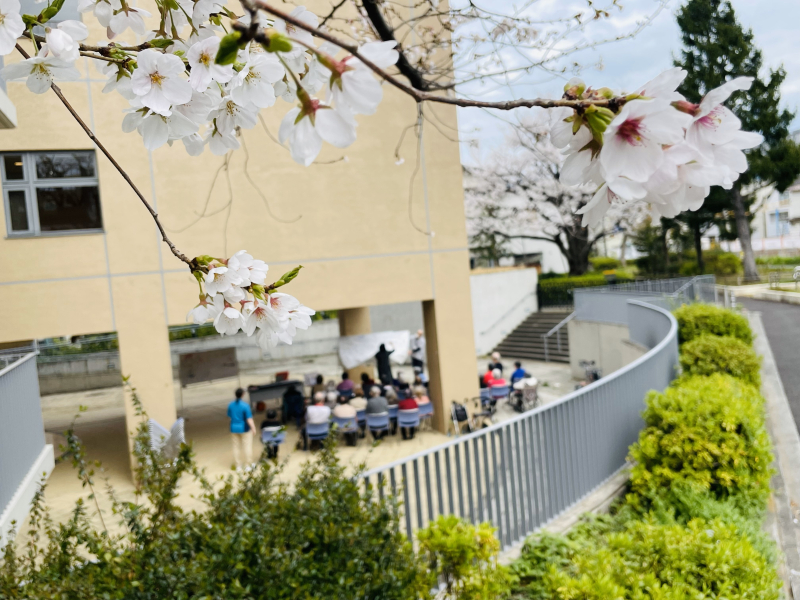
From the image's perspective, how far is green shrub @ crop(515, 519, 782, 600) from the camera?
3.55 meters

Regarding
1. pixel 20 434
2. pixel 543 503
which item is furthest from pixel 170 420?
pixel 543 503

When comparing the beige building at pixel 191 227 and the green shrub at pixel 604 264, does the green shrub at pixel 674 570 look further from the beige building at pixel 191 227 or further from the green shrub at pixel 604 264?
the green shrub at pixel 604 264

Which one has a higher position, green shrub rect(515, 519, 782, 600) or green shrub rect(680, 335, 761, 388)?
green shrub rect(680, 335, 761, 388)

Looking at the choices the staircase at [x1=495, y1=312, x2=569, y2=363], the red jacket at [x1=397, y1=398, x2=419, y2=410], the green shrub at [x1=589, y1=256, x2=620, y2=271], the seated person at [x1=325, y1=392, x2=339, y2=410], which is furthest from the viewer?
the green shrub at [x1=589, y1=256, x2=620, y2=271]

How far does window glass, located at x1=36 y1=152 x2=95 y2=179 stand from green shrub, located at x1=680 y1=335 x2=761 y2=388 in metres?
9.87

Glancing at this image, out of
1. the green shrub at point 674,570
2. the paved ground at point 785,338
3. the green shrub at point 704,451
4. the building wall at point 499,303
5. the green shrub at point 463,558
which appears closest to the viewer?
the green shrub at point 674,570

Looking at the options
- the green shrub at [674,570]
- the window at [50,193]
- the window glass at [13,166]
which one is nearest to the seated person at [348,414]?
the window at [50,193]

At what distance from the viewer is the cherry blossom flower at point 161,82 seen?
1.02 metres

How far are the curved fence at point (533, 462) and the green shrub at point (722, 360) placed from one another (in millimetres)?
2464

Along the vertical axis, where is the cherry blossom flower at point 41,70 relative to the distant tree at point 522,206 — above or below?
below

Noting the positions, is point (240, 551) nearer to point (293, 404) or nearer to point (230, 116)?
point (230, 116)

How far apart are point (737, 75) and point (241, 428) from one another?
2934cm

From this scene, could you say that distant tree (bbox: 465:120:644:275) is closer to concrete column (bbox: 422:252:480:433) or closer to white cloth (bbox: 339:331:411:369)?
white cloth (bbox: 339:331:411:369)

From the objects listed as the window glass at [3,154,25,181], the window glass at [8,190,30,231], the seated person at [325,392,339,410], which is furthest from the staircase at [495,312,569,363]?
the window glass at [3,154,25,181]
